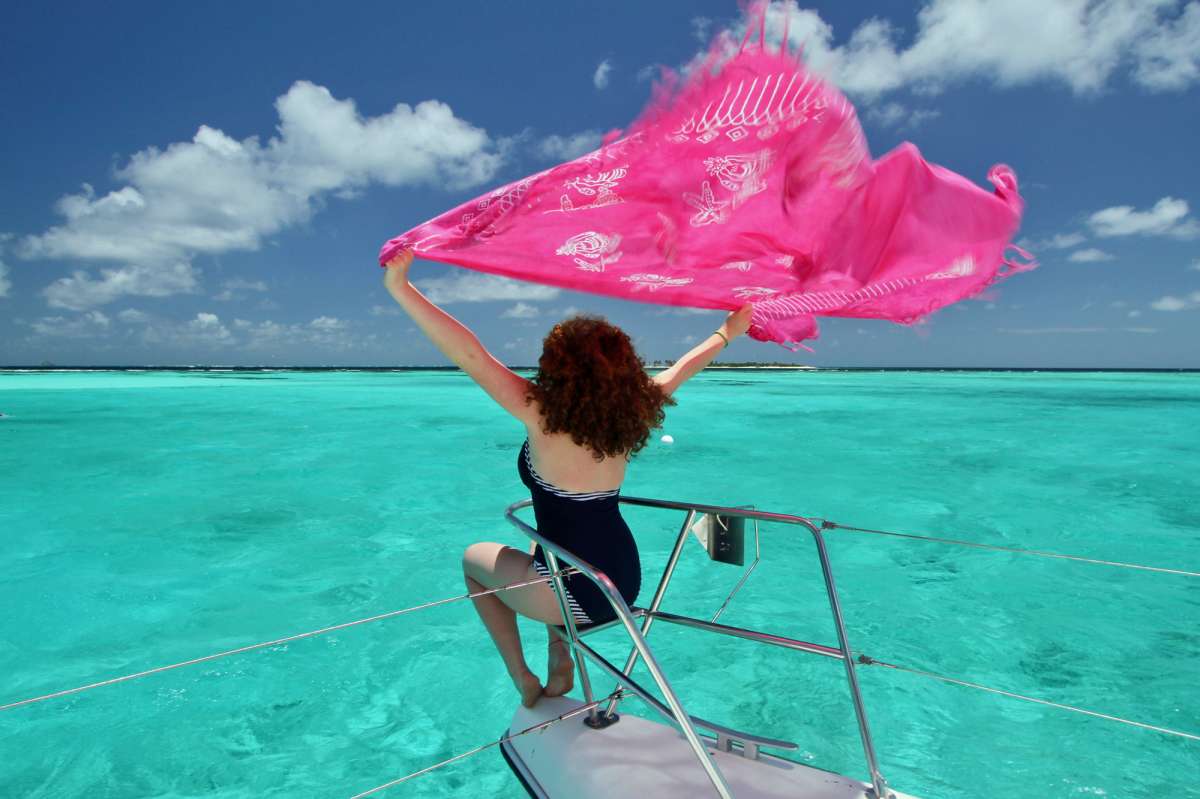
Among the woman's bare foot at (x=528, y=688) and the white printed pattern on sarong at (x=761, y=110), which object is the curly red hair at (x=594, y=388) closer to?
the white printed pattern on sarong at (x=761, y=110)

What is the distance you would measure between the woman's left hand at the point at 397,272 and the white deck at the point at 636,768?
1566 millimetres

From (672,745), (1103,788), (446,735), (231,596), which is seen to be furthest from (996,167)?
(231,596)

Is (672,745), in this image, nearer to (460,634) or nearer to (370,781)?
(370,781)

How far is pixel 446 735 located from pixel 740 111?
3330 millimetres

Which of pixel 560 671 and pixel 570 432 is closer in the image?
Answer: pixel 570 432

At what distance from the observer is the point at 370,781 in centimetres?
316

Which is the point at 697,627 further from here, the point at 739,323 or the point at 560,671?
the point at 739,323

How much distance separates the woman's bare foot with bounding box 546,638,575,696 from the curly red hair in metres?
0.91

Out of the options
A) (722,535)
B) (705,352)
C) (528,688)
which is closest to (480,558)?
(528,688)

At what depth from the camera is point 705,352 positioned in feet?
8.39

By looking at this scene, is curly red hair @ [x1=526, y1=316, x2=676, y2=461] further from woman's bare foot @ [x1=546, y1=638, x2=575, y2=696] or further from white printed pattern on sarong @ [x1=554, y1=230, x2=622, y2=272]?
woman's bare foot @ [x1=546, y1=638, x2=575, y2=696]

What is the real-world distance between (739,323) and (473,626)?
11.2ft

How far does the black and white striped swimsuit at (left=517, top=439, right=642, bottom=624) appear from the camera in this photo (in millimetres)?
2090

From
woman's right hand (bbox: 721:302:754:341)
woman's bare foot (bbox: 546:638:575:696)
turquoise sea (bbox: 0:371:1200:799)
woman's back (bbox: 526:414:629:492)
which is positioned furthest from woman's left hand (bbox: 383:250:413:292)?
turquoise sea (bbox: 0:371:1200:799)
